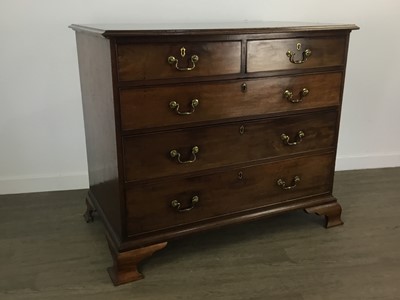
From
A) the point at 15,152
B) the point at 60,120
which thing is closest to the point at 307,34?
the point at 60,120

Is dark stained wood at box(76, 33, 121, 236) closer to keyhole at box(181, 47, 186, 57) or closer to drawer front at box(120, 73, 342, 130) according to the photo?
drawer front at box(120, 73, 342, 130)

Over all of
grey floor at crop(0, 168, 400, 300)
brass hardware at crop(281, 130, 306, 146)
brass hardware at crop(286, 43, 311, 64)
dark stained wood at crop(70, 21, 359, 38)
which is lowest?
grey floor at crop(0, 168, 400, 300)

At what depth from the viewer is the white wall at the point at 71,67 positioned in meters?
2.03

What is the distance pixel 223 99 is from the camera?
1559 mm

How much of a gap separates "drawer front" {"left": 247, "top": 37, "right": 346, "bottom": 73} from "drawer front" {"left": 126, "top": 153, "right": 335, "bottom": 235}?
0.39 metres

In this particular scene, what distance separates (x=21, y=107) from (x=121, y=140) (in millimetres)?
918

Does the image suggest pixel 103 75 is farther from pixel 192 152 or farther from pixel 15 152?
pixel 15 152

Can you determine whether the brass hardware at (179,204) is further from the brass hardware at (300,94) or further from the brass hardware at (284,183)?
the brass hardware at (300,94)

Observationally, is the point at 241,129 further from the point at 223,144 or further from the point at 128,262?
the point at 128,262

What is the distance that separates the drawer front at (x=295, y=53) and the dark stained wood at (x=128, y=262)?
0.76m

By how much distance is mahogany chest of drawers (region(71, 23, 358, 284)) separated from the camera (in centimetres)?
142

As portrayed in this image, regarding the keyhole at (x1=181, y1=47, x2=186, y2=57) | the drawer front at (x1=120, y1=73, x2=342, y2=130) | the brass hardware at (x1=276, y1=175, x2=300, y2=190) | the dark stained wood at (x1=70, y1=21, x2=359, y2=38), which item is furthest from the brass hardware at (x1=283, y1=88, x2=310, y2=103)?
the keyhole at (x1=181, y1=47, x2=186, y2=57)

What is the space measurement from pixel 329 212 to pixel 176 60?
3.32 feet

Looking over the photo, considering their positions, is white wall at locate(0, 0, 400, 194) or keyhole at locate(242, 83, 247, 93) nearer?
keyhole at locate(242, 83, 247, 93)
